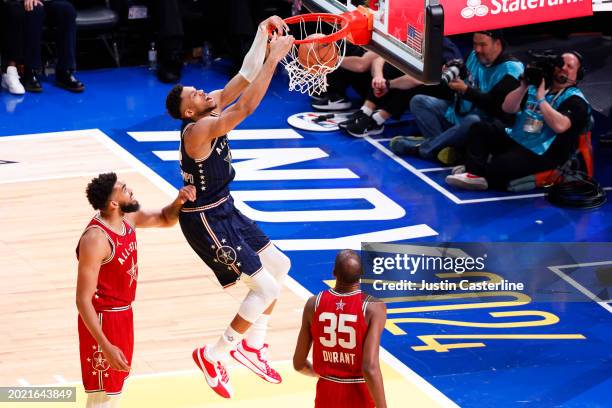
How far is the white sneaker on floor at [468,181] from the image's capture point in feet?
38.2

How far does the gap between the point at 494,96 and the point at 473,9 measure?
414cm

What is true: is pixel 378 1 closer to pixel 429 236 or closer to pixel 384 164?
pixel 429 236

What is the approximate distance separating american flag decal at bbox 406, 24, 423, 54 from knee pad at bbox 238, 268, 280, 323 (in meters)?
1.69

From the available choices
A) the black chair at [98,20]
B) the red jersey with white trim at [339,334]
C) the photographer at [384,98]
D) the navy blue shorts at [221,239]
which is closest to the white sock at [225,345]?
the navy blue shorts at [221,239]

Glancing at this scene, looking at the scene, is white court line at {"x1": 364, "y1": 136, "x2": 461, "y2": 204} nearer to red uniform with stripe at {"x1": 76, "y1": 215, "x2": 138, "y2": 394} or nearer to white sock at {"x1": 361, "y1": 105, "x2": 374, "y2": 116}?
white sock at {"x1": 361, "y1": 105, "x2": 374, "y2": 116}

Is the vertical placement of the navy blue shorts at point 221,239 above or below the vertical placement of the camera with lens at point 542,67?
below

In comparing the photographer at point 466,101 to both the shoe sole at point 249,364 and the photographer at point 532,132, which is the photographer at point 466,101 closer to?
the photographer at point 532,132

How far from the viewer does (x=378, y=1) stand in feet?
26.1

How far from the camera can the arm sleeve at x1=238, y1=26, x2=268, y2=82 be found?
7262 mm

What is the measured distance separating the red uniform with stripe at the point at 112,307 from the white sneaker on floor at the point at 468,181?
554cm

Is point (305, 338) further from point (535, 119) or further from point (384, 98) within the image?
point (384, 98)

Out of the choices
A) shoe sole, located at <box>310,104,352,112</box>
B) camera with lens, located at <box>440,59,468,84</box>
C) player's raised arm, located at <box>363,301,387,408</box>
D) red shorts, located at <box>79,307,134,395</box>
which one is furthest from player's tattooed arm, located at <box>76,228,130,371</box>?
shoe sole, located at <box>310,104,352,112</box>

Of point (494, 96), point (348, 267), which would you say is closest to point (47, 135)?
point (494, 96)

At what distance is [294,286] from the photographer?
9656 millimetres
